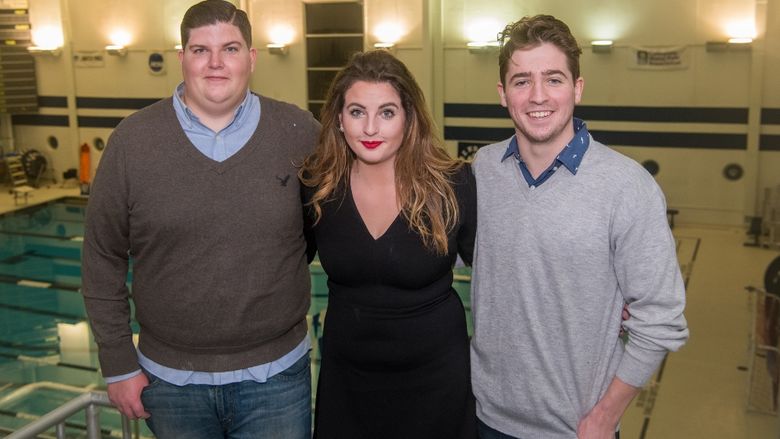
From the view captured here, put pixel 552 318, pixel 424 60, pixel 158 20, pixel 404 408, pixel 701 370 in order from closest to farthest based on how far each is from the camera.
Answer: pixel 552 318 → pixel 404 408 → pixel 701 370 → pixel 424 60 → pixel 158 20

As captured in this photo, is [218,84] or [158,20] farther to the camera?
[158,20]

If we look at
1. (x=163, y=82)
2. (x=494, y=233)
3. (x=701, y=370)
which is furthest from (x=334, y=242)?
(x=163, y=82)

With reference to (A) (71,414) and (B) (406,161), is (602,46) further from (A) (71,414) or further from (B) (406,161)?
(A) (71,414)

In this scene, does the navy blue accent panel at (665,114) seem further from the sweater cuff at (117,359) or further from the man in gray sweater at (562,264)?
the sweater cuff at (117,359)

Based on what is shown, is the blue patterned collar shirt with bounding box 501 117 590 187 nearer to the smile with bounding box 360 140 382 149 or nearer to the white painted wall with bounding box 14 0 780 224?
the smile with bounding box 360 140 382 149

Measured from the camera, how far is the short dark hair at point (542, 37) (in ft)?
6.87

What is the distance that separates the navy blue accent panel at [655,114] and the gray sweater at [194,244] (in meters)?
10.5

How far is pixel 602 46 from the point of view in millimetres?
12148

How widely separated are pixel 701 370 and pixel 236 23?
5693 mm

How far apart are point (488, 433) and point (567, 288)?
53 cm

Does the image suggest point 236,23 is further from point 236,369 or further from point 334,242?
point 236,369

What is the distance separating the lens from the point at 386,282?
7.27 ft

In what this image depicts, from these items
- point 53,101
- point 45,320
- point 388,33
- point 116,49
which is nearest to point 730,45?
point 388,33

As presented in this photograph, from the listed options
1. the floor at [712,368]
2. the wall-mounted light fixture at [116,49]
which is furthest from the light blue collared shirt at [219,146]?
the wall-mounted light fixture at [116,49]
